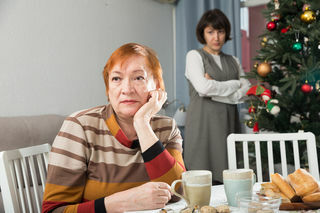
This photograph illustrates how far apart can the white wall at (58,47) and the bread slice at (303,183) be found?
206cm

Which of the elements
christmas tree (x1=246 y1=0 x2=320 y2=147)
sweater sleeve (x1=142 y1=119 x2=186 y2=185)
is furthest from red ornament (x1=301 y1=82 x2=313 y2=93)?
sweater sleeve (x1=142 y1=119 x2=186 y2=185)

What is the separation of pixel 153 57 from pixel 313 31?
1.45m

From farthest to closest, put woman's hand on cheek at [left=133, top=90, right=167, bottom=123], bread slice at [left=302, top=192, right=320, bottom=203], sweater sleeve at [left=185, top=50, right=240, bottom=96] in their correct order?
sweater sleeve at [left=185, top=50, right=240, bottom=96]
woman's hand on cheek at [left=133, top=90, right=167, bottom=123]
bread slice at [left=302, top=192, right=320, bottom=203]

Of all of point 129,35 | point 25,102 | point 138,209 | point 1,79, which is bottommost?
point 138,209

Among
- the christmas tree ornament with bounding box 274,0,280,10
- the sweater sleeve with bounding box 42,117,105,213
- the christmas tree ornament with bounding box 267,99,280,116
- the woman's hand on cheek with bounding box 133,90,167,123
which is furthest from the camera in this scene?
the christmas tree ornament with bounding box 274,0,280,10

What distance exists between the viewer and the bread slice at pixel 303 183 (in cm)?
81

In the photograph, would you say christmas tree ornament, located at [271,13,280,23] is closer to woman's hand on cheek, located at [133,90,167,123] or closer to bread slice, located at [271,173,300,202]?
woman's hand on cheek, located at [133,90,167,123]

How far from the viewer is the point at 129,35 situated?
11.2ft

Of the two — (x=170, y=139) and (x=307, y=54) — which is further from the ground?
(x=307, y=54)

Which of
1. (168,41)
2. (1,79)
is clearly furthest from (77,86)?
(168,41)

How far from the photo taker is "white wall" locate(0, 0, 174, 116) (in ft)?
7.94

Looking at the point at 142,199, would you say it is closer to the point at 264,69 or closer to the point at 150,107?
the point at 150,107

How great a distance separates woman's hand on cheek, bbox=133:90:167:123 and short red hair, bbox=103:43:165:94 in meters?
0.06

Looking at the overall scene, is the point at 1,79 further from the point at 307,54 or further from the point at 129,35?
the point at 307,54
